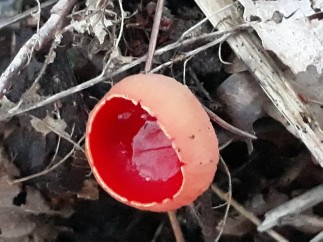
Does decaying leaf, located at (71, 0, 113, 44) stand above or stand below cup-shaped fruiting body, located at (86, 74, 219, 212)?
above

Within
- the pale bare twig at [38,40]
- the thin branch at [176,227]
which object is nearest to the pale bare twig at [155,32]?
the pale bare twig at [38,40]

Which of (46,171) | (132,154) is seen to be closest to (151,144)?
(132,154)

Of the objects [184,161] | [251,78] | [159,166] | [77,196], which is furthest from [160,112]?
[77,196]

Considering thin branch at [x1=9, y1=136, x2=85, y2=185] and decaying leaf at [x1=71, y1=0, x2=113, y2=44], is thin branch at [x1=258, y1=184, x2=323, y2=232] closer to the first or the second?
thin branch at [x1=9, y1=136, x2=85, y2=185]

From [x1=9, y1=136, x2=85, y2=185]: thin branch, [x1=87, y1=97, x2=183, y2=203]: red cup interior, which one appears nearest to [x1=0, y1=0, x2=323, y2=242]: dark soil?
[x1=9, y1=136, x2=85, y2=185]: thin branch

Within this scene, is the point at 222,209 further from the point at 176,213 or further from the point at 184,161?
the point at 184,161
